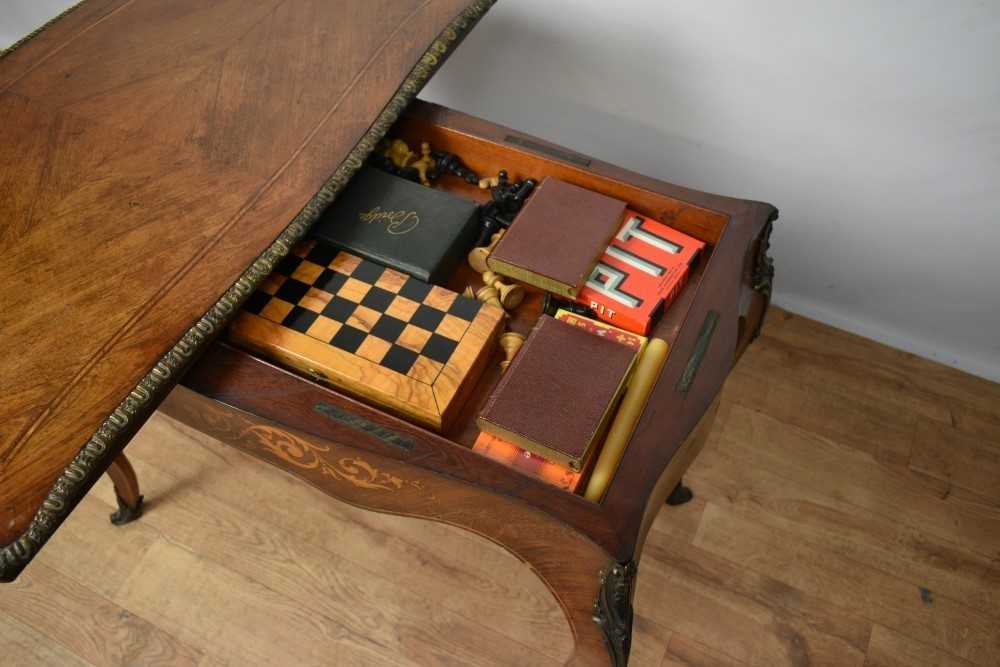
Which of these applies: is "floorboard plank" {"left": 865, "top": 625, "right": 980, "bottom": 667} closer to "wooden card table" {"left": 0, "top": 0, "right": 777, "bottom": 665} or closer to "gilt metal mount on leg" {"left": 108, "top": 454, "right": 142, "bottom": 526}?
"wooden card table" {"left": 0, "top": 0, "right": 777, "bottom": 665}

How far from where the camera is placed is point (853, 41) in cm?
136

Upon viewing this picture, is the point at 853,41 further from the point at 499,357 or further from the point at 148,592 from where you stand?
the point at 148,592

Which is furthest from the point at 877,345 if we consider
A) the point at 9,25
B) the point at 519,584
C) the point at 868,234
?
the point at 9,25

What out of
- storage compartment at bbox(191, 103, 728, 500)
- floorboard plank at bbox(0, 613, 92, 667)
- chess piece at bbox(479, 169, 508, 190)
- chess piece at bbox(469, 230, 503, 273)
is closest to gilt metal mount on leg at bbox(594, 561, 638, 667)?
storage compartment at bbox(191, 103, 728, 500)

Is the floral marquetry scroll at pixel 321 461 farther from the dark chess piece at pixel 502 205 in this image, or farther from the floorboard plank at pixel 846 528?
the floorboard plank at pixel 846 528

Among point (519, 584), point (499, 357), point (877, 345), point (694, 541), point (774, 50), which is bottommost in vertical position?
point (519, 584)

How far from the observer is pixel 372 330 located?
1074 millimetres

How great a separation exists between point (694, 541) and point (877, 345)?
2.22ft

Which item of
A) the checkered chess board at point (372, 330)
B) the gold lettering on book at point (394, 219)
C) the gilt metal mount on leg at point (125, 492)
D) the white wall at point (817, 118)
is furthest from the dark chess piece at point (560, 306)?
the gilt metal mount on leg at point (125, 492)

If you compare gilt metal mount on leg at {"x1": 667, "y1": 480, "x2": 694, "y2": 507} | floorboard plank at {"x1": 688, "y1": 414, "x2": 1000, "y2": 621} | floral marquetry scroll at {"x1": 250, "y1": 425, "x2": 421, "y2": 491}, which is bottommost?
gilt metal mount on leg at {"x1": 667, "y1": 480, "x2": 694, "y2": 507}

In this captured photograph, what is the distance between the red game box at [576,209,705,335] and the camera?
116 cm

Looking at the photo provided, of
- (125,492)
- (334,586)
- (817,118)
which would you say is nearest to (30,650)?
(125,492)

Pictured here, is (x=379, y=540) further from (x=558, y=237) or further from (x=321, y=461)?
(x=558, y=237)

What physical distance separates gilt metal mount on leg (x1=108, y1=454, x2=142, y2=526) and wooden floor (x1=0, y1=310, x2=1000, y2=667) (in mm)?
24
